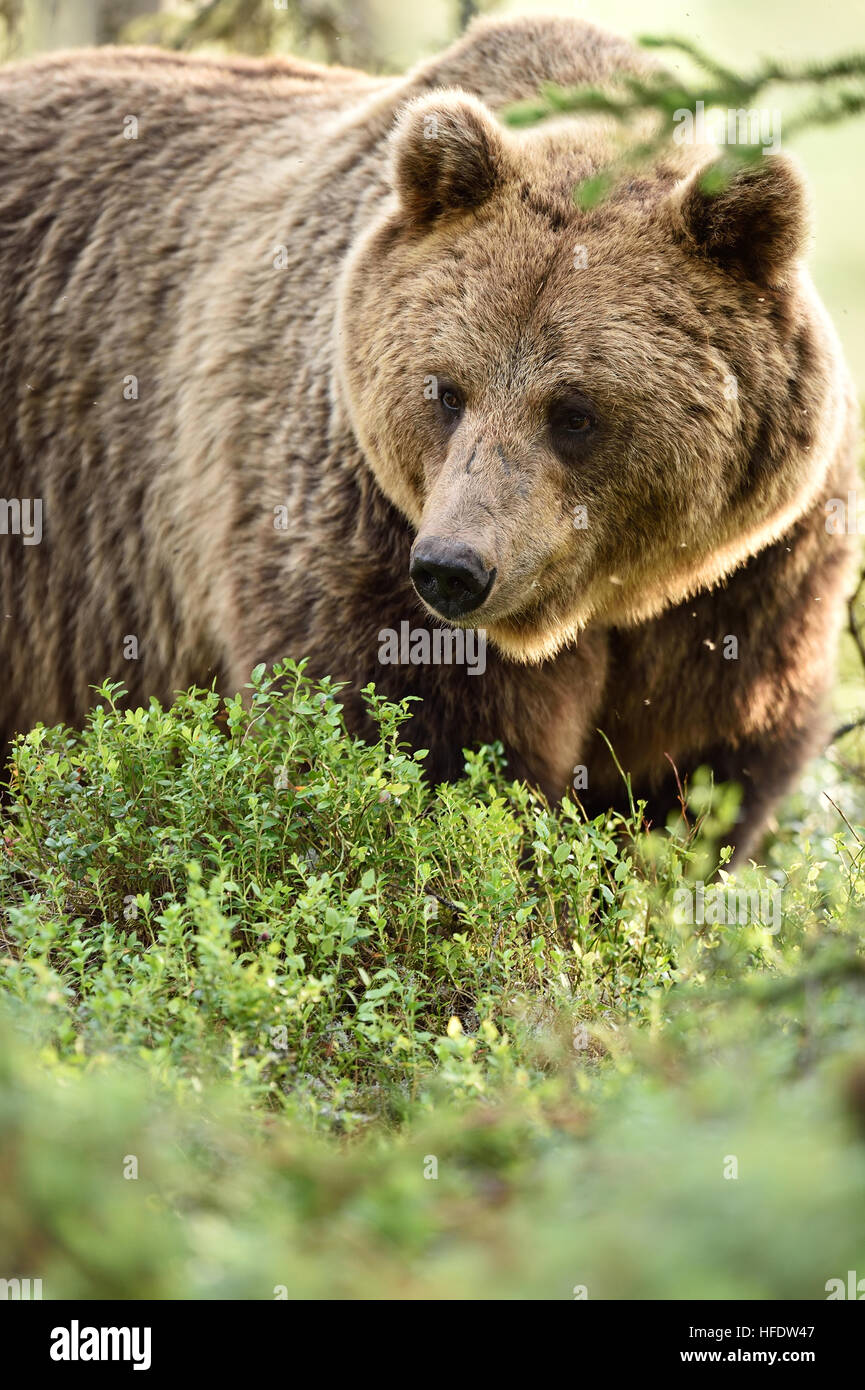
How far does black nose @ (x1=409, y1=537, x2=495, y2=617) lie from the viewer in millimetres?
3965

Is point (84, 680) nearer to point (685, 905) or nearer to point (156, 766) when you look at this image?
point (156, 766)

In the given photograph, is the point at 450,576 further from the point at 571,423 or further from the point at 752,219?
the point at 752,219

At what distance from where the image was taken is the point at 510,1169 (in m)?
2.59

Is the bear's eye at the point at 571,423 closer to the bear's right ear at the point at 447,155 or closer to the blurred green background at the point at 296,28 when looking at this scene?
the bear's right ear at the point at 447,155

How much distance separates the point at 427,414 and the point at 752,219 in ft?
3.72

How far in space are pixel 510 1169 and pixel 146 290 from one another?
186 inches

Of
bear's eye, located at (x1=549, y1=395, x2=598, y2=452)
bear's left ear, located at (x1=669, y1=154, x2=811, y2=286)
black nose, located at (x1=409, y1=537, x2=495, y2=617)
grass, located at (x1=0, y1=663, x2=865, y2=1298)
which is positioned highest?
bear's left ear, located at (x1=669, y1=154, x2=811, y2=286)

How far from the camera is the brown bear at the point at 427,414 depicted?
4.28 meters

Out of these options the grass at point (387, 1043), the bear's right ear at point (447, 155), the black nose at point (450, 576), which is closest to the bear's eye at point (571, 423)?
the black nose at point (450, 576)

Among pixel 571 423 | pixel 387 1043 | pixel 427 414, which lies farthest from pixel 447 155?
pixel 387 1043

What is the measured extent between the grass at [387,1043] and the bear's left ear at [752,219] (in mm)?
1723

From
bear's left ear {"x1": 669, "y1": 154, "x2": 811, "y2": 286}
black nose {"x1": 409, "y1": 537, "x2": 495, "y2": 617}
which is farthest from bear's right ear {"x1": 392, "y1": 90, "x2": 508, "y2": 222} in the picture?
black nose {"x1": 409, "y1": 537, "x2": 495, "y2": 617}

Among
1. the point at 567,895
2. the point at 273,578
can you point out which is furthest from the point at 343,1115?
the point at 273,578

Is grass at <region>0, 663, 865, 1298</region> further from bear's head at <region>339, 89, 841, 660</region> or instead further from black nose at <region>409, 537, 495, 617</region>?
bear's head at <region>339, 89, 841, 660</region>
